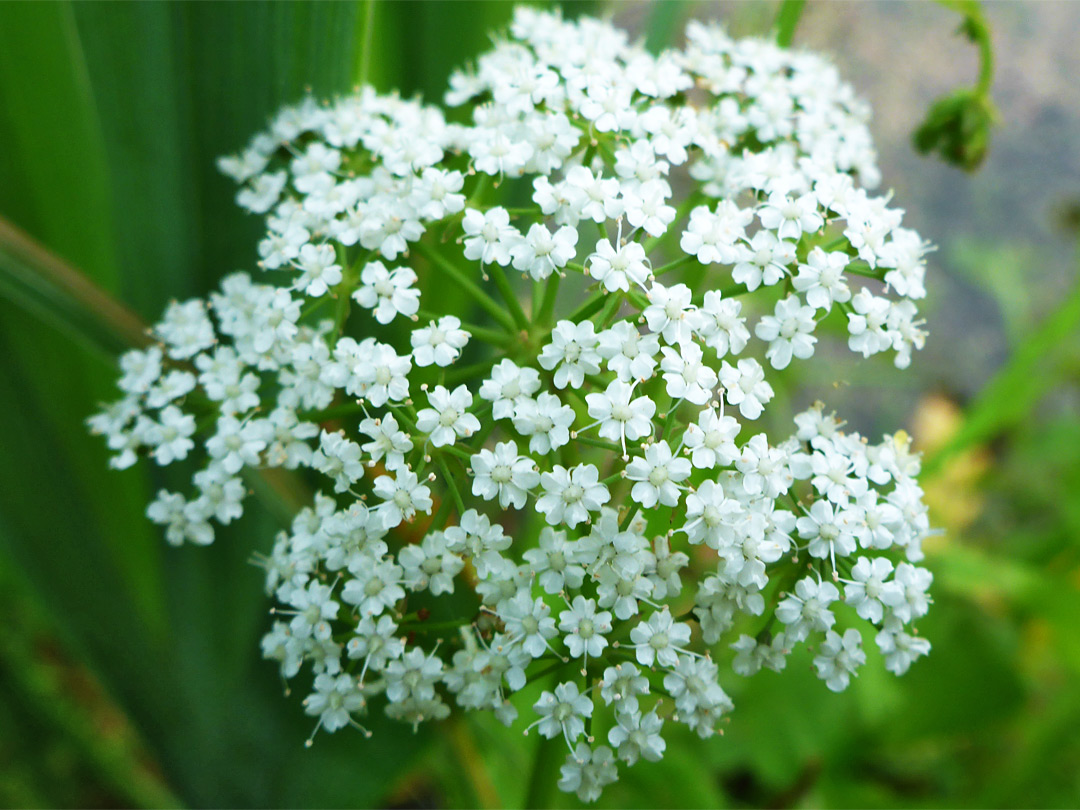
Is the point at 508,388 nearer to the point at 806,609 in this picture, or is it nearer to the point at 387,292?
the point at 387,292

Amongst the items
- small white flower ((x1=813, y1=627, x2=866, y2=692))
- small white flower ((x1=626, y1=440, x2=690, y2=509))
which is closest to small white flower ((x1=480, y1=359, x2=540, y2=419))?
small white flower ((x1=626, y1=440, x2=690, y2=509))

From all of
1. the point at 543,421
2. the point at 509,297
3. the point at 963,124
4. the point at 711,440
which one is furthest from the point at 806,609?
the point at 963,124

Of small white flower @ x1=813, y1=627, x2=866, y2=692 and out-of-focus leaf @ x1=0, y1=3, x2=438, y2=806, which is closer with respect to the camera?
small white flower @ x1=813, y1=627, x2=866, y2=692

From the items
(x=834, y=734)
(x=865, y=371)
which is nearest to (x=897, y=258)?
(x=834, y=734)

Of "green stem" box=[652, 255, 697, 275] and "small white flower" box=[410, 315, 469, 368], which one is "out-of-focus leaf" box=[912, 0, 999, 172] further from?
"small white flower" box=[410, 315, 469, 368]

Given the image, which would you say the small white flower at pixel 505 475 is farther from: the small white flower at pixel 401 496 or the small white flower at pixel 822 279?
the small white flower at pixel 822 279

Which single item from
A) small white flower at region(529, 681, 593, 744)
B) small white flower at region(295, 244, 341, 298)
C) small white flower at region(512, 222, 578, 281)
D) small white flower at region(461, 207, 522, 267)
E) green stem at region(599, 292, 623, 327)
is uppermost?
small white flower at region(295, 244, 341, 298)
